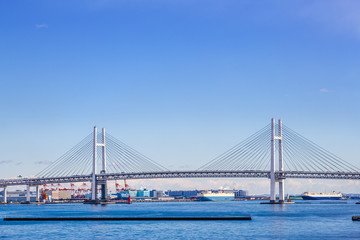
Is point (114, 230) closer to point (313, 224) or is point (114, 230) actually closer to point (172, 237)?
point (172, 237)

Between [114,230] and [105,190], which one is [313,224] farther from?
[105,190]

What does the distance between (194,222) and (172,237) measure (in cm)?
1497

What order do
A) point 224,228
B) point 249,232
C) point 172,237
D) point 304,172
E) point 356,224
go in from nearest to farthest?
point 172,237 < point 249,232 < point 224,228 < point 356,224 < point 304,172

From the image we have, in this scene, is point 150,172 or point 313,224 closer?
point 313,224

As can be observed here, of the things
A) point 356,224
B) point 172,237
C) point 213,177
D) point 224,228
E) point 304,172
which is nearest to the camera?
point 172,237

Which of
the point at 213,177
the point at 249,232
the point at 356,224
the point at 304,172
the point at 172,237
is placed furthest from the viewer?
the point at 213,177

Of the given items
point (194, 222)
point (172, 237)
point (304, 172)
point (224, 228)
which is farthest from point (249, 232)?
point (304, 172)

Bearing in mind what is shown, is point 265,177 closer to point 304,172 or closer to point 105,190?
point 304,172

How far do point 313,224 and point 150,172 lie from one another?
63479 mm

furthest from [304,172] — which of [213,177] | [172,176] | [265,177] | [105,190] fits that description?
[105,190]

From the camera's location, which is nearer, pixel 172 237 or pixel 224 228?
pixel 172 237

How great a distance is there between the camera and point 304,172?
10738 centimetres

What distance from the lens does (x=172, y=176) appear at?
120 m

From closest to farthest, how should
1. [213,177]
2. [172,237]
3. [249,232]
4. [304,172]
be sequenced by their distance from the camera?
[172,237]
[249,232]
[304,172]
[213,177]
